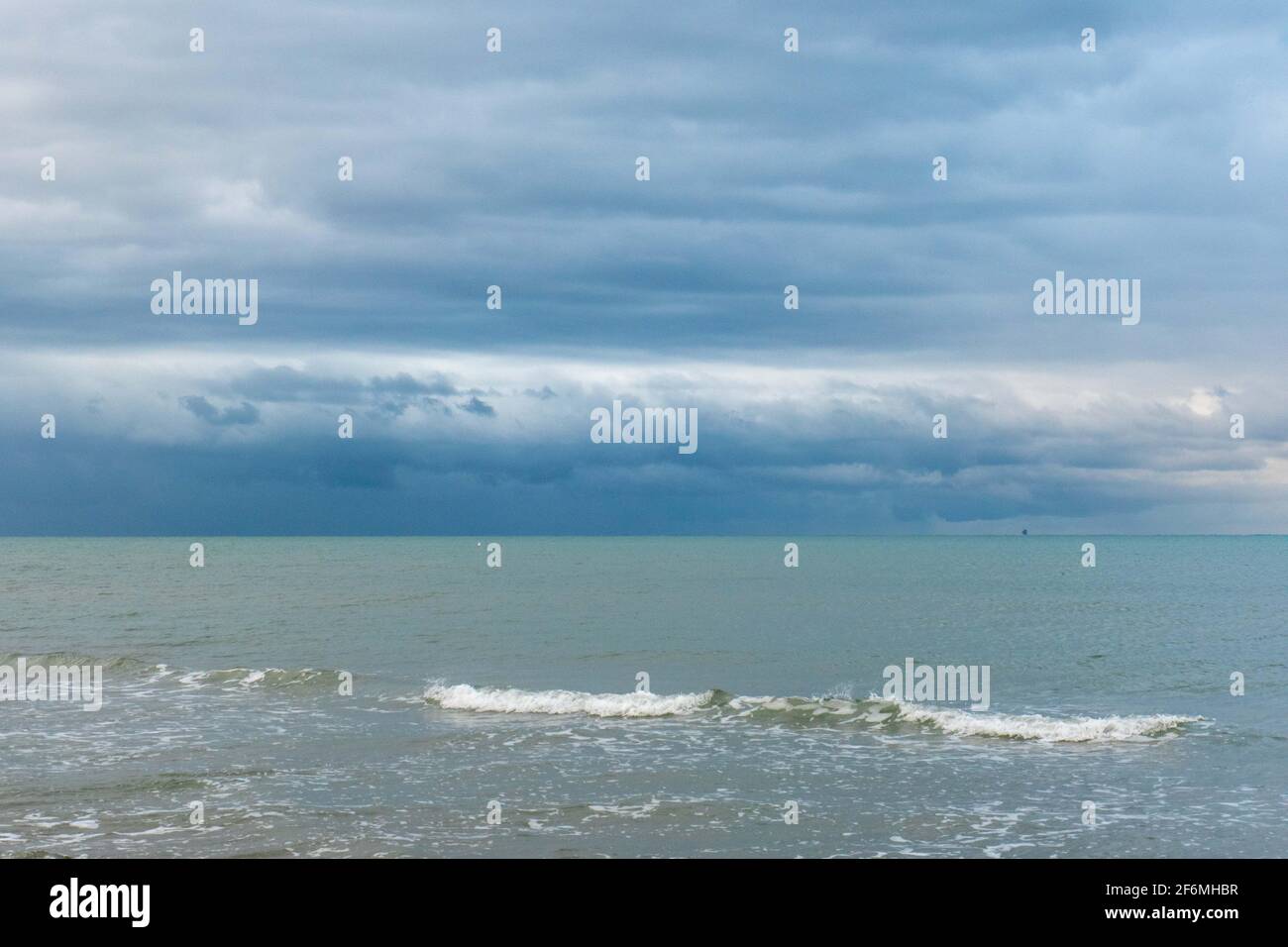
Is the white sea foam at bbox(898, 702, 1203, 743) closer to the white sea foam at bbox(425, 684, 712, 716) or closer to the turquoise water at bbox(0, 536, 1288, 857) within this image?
the turquoise water at bbox(0, 536, 1288, 857)

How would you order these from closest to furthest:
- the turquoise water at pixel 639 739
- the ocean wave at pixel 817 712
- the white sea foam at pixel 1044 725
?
the turquoise water at pixel 639 739, the white sea foam at pixel 1044 725, the ocean wave at pixel 817 712

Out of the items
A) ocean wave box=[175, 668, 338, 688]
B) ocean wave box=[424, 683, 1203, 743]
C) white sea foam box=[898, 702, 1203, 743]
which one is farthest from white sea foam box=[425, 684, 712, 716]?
white sea foam box=[898, 702, 1203, 743]

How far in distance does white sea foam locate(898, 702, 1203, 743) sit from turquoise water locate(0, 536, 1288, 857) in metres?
0.13

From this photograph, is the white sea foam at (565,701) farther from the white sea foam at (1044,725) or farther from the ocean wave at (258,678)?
the white sea foam at (1044,725)

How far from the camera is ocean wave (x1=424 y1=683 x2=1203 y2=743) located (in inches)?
1268

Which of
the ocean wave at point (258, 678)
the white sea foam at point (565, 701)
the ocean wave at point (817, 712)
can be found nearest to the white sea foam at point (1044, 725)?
the ocean wave at point (817, 712)

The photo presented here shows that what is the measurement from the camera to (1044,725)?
32.9 meters

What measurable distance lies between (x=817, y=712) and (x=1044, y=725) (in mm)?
6653

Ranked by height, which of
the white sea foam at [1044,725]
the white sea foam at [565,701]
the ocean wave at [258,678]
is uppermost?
the ocean wave at [258,678]

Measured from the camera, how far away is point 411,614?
2864 inches

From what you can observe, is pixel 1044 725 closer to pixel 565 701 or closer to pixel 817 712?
pixel 817 712

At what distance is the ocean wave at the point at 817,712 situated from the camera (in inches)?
1268
